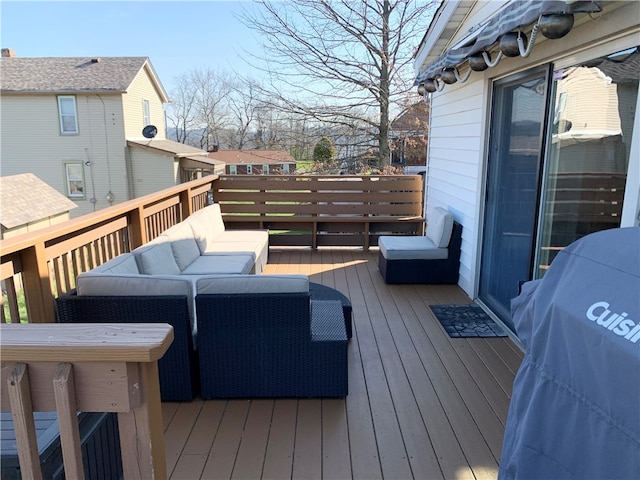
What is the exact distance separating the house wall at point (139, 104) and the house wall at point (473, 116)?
508 inches

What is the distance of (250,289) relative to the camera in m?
2.50

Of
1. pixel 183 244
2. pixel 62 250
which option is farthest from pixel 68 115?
pixel 62 250

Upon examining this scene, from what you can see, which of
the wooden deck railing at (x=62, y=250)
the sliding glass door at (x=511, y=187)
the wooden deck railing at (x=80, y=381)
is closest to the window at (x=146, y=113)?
the wooden deck railing at (x=62, y=250)

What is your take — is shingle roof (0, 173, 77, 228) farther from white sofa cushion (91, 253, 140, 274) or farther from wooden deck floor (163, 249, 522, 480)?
wooden deck floor (163, 249, 522, 480)

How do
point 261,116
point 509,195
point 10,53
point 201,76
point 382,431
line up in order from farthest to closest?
point 201,76 → point 10,53 → point 261,116 → point 509,195 → point 382,431

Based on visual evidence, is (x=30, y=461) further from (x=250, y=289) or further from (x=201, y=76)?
(x=201, y=76)

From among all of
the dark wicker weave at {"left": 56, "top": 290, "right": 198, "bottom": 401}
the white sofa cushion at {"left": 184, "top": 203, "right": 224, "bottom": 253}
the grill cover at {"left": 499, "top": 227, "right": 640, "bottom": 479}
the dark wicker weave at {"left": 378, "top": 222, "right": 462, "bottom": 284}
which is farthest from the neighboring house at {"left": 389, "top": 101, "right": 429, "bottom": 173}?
the grill cover at {"left": 499, "top": 227, "right": 640, "bottom": 479}

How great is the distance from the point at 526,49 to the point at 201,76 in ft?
81.3

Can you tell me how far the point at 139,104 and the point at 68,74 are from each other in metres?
2.40

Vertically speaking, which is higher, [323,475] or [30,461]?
[30,461]

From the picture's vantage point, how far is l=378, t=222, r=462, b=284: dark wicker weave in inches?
193

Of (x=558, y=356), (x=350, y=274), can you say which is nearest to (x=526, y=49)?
(x=558, y=356)

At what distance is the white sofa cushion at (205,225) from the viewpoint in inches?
179

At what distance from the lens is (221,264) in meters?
4.08
